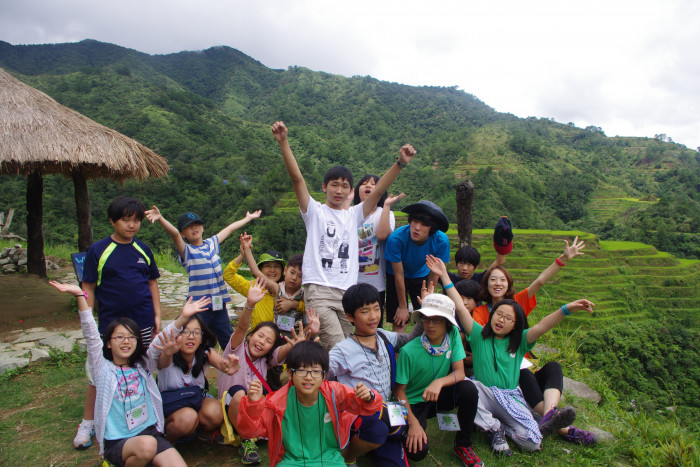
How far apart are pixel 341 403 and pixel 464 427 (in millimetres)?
962

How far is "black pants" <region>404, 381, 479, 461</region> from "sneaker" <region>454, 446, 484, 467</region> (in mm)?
29

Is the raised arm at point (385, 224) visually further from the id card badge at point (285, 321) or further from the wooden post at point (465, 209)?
the wooden post at point (465, 209)

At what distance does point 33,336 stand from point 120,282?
2.83 m

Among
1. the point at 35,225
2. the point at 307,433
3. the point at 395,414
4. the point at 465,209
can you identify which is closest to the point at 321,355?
the point at 307,433

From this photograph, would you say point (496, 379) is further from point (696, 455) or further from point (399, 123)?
point (399, 123)

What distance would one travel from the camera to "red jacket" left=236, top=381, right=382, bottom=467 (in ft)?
6.51

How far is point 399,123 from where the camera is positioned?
69125 mm

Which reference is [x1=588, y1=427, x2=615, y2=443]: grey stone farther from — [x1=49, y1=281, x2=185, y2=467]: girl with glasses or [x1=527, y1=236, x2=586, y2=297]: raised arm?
[x1=49, y1=281, x2=185, y2=467]: girl with glasses

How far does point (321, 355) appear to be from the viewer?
2.10m

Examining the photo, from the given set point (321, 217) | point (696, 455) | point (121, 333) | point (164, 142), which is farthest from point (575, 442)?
point (164, 142)

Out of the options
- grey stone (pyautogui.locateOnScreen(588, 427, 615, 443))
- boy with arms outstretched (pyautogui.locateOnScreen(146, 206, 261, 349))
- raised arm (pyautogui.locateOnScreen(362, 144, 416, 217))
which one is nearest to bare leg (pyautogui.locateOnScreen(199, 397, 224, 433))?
boy with arms outstretched (pyautogui.locateOnScreen(146, 206, 261, 349))

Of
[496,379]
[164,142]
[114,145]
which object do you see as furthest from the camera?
[164,142]

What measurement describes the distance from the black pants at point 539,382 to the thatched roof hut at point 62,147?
18.4ft

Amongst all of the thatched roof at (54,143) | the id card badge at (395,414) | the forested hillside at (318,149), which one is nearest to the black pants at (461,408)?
the id card badge at (395,414)
